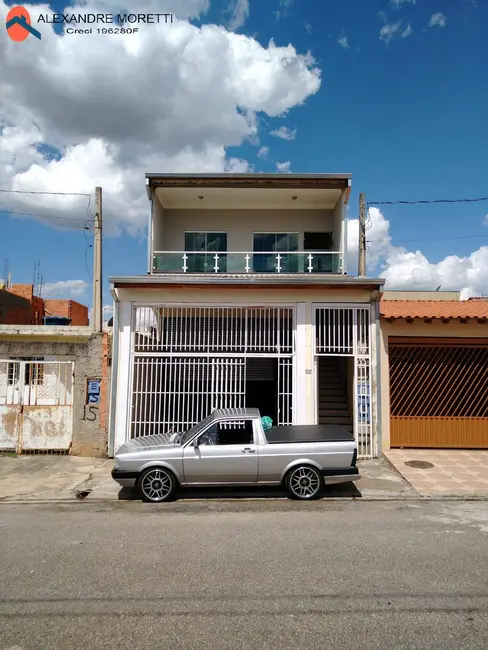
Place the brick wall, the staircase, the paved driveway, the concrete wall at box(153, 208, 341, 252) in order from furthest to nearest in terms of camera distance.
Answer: the brick wall → the concrete wall at box(153, 208, 341, 252) → the staircase → the paved driveway

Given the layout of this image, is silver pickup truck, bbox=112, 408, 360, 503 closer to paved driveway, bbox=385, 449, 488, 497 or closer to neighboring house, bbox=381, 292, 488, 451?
paved driveway, bbox=385, 449, 488, 497

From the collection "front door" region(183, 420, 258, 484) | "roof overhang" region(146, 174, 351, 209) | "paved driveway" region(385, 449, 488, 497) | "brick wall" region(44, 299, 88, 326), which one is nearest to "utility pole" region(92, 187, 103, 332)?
"roof overhang" region(146, 174, 351, 209)

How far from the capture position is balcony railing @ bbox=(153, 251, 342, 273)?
49.1ft

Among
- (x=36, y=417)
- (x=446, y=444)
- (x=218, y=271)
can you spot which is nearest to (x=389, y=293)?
(x=218, y=271)

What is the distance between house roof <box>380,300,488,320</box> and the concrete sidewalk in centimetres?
359

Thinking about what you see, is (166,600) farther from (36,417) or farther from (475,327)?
(475,327)

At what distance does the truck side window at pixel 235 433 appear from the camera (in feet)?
23.9

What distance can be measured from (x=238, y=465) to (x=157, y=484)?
137cm

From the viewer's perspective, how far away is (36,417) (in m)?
10.3

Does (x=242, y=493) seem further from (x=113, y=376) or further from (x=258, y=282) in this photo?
(x=258, y=282)

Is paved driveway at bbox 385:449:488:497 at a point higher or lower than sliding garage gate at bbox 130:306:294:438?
lower

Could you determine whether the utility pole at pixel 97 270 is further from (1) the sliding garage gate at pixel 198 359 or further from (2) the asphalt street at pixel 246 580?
(2) the asphalt street at pixel 246 580

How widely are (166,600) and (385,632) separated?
1872 millimetres

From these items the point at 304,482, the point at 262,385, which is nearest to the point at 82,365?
the point at 262,385
